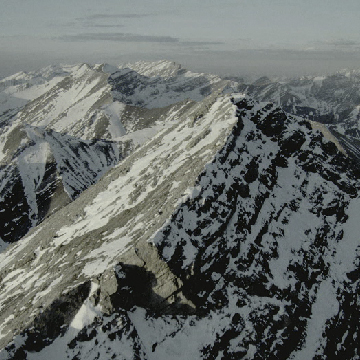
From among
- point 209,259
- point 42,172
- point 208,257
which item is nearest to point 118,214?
point 208,257

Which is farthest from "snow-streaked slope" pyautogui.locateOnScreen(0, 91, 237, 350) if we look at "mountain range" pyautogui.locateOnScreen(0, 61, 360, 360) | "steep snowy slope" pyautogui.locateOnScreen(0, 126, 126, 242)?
"steep snowy slope" pyautogui.locateOnScreen(0, 126, 126, 242)

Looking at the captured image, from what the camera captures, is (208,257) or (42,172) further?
(42,172)

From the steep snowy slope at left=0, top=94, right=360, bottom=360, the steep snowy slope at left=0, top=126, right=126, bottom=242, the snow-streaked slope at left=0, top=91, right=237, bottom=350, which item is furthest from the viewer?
the steep snowy slope at left=0, top=126, right=126, bottom=242

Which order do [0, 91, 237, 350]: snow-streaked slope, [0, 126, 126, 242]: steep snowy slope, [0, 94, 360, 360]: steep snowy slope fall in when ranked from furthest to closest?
1. [0, 126, 126, 242]: steep snowy slope
2. [0, 91, 237, 350]: snow-streaked slope
3. [0, 94, 360, 360]: steep snowy slope

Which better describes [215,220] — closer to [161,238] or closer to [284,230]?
[161,238]

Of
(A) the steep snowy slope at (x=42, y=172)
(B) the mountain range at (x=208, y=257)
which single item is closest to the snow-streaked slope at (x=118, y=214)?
(B) the mountain range at (x=208, y=257)

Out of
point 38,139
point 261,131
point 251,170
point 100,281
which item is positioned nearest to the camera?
point 100,281

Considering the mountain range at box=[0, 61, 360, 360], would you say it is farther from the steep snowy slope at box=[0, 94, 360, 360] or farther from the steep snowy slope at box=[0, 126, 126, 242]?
the steep snowy slope at box=[0, 126, 126, 242]

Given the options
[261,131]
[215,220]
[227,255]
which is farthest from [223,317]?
[261,131]

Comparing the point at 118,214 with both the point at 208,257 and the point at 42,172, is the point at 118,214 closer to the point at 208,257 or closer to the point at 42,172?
the point at 208,257
